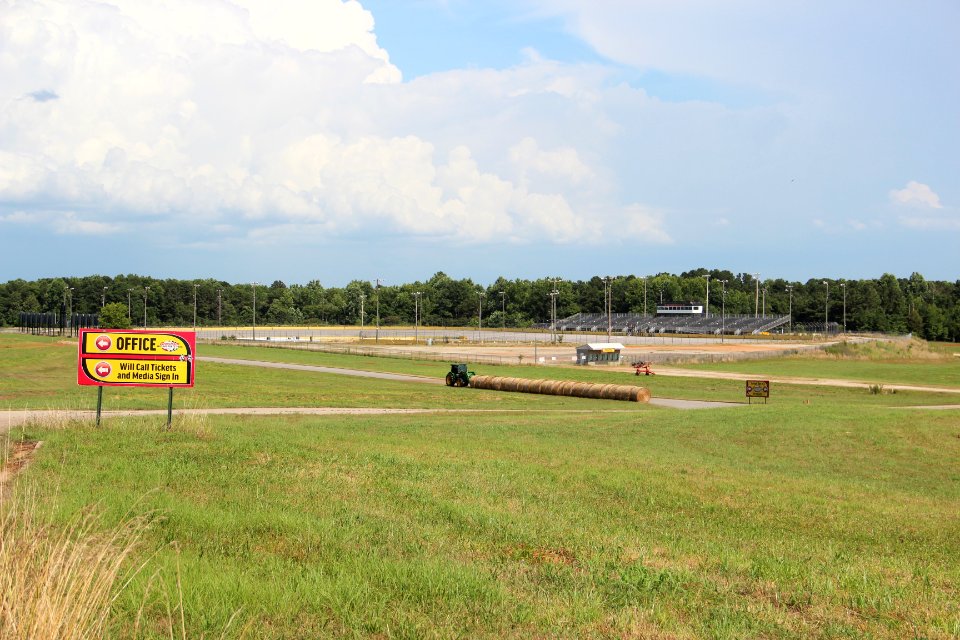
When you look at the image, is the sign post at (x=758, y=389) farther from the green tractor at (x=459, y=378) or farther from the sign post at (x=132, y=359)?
the sign post at (x=132, y=359)

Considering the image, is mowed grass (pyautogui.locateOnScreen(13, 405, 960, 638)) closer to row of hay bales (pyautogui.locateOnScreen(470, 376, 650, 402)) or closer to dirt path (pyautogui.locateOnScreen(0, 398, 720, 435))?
dirt path (pyautogui.locateOnScreen(0, 398, 720, 435))

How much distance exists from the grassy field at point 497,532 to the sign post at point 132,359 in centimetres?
115

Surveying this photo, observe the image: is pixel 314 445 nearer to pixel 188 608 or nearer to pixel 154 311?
pixel 188 608

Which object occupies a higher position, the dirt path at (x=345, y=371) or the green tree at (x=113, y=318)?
the green tree at (x=113, y=318)

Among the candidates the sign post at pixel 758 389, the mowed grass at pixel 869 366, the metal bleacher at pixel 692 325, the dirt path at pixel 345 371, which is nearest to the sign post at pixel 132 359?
the sign post at pixel 758 389

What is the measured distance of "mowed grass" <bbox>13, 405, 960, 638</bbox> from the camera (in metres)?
7.72

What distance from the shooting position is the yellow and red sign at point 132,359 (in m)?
20.2

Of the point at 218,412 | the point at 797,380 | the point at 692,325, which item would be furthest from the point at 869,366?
the point at 692,325

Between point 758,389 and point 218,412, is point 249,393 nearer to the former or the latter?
point 218,412

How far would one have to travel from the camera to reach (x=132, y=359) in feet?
66.3

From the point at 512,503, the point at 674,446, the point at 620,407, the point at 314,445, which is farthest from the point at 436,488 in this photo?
the point at 620,407

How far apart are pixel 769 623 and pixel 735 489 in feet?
31.4

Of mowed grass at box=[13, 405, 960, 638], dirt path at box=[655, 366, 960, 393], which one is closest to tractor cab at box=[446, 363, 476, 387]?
dirt path at box=[655, 366, 960, 393]

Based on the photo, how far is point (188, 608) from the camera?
7.36 m
